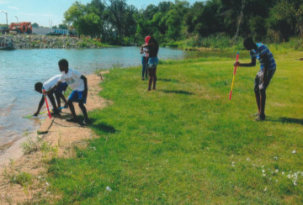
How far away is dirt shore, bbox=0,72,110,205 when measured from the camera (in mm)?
4062

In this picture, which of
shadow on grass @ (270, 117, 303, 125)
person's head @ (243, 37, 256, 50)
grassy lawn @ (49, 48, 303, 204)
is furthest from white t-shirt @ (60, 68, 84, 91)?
shadow on grass @ (270, 117, 303, 125)

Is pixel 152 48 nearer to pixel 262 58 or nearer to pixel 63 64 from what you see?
pixel 63 64

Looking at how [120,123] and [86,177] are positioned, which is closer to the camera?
[86,177]

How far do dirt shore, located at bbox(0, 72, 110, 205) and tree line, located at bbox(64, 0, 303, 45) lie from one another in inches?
1615

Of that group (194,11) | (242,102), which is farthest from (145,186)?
(194,11)

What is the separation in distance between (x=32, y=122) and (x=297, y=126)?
8.08 m

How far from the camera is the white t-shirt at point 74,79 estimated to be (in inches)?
273

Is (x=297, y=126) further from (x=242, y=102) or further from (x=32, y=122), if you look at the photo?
(x=32, y=122)

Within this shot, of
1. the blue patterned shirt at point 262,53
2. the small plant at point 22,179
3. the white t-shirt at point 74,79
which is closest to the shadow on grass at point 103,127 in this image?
the white t-shirt at point 74,79

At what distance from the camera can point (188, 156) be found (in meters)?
5.30

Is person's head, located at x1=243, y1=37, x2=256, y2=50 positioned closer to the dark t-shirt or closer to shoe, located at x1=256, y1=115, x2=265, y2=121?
shoe, located at x1=256, y1=115, x2=265, y2=121

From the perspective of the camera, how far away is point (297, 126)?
7012mm

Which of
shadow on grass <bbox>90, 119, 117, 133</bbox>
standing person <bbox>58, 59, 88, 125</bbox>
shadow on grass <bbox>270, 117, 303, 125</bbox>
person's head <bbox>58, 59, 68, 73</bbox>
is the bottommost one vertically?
shadow on grass <bbox>90, 119, 117, 133</bbox>

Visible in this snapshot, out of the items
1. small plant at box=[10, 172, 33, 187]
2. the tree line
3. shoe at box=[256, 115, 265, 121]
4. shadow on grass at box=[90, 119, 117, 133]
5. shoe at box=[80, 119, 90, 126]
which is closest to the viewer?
small plant at box=[10, 172, 33, 187]
